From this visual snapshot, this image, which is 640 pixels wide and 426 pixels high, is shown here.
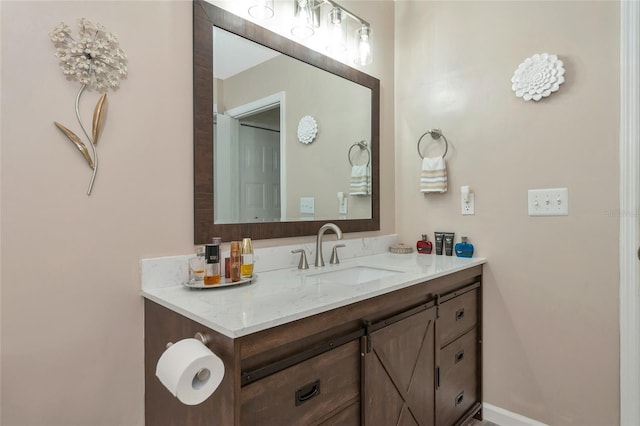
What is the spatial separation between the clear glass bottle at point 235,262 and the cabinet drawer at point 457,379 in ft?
3.12

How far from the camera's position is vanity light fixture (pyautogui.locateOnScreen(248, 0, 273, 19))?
1487 millimetres

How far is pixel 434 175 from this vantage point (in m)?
1.99

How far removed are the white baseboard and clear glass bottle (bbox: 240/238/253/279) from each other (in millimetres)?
1482

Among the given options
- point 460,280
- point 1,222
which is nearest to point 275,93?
point 1,222

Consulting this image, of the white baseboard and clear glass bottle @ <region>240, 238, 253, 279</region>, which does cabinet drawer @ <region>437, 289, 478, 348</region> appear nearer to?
the white baseboard

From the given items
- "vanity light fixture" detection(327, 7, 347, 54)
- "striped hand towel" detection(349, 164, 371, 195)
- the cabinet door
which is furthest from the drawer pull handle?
"vanity light fixture" detection(327, 7, 347, 54)

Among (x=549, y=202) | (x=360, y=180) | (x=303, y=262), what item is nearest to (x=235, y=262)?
(x=303, y=262)

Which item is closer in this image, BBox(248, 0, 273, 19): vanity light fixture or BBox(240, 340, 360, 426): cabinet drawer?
BBox(240, 340, 360, 426): cabinet drawer

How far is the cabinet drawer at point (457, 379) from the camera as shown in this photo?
158cm

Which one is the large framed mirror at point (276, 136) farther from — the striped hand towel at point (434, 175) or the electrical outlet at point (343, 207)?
the striped hand towel at point (434, 175)

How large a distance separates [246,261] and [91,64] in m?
0.80

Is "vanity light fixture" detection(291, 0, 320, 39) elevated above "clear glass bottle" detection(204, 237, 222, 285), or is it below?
above

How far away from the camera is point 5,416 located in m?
0.99

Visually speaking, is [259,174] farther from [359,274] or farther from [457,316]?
[457,316]
